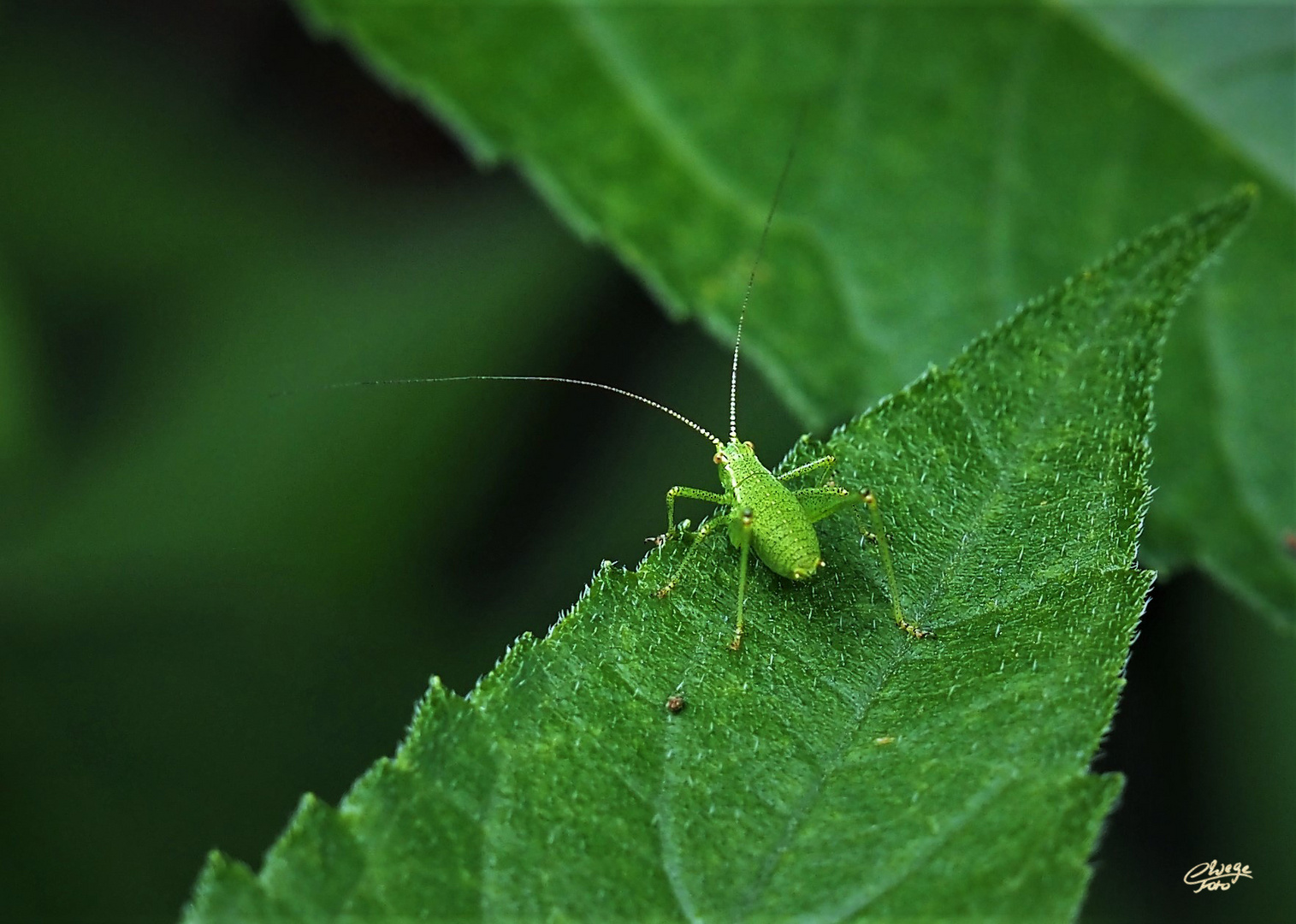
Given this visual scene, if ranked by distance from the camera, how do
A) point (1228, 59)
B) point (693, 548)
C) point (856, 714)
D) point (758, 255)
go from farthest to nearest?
point (1228, 59)
point (758, 255)
point (693, 548)
point (856, 714)

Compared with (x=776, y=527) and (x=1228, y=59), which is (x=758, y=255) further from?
(x=1228, y=59)

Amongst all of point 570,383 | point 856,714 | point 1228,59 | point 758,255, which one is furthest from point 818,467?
point 1228,59

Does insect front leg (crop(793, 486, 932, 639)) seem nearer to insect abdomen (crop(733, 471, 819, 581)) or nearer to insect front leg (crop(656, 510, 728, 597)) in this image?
insect abdomen (crop(733, 471, 819, 581))

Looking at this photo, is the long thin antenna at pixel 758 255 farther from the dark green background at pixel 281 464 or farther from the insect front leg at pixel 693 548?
the insect front leg at pixel 693 548

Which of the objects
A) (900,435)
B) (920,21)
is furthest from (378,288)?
(900,435)

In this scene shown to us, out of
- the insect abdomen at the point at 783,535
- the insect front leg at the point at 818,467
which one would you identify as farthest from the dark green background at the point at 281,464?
the insect front leg at the point at 818,467

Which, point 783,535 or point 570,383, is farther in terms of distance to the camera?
point 570,383
